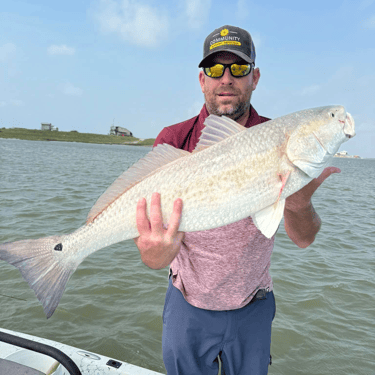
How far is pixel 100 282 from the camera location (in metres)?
7.54

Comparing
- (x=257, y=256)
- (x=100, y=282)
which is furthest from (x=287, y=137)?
(x=100, y=282)

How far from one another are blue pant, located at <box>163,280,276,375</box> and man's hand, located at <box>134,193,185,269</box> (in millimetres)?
718

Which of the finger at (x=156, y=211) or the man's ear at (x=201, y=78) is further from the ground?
the man's ear at (x=201, y=78)

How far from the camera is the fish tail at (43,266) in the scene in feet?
8.44

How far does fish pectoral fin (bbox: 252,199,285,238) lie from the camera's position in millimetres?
2346

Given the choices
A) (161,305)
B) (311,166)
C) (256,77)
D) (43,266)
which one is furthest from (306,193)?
(161,305)

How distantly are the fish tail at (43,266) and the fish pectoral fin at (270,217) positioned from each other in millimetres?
1571

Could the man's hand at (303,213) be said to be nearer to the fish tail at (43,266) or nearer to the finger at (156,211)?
the finger at (156,211)

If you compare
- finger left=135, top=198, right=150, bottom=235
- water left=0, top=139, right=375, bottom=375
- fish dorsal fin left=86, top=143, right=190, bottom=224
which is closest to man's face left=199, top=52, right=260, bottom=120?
fish dorsal fin left=86, top=143, right=190, bottom=224

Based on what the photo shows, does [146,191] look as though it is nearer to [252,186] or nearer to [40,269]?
[252,186]

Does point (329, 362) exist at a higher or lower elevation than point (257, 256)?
lower

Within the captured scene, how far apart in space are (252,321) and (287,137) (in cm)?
173

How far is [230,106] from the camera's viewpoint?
3.02 meters

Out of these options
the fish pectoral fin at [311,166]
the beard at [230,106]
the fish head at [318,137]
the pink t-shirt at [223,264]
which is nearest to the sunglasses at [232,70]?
the beard at [230,106]
